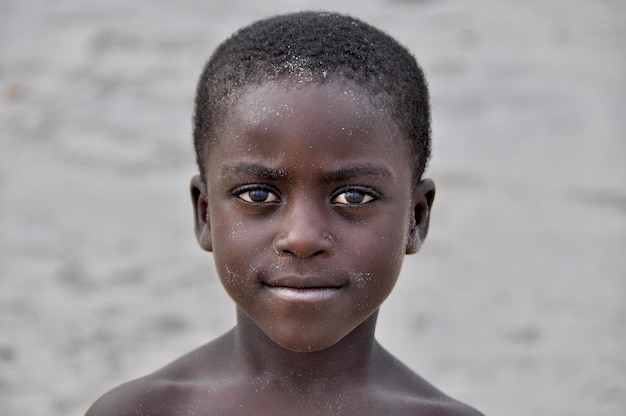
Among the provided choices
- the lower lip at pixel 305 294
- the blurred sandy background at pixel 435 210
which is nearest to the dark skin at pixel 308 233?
the lower lip at pixel 305 294

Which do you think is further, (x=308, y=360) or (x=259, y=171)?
(x=308, y=360)

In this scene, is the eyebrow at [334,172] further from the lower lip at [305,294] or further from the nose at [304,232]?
the lower lip at [305,294]

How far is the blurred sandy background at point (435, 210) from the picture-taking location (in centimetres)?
421

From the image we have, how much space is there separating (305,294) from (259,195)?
22cm

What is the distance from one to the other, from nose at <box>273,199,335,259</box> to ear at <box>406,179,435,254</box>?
1.11 feet

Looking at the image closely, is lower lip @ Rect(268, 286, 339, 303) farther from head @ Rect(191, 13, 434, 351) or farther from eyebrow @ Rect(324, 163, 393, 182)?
eyebrow @ Rect(324, 163, 393, 182)

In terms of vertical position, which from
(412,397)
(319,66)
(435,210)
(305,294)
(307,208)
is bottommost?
(412,397)

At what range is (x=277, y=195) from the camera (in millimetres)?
2127

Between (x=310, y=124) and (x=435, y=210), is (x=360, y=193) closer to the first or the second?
(x=310, y=124)

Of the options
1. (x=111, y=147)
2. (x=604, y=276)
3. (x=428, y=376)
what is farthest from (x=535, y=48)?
(x=428, y=376)

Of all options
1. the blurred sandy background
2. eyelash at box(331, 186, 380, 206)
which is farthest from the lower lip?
the blurred sandy background

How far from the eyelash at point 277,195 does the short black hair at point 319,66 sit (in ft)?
0.49

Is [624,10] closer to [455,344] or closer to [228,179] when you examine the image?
[455,344]

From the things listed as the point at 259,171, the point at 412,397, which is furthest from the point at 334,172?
the point at 412,397
